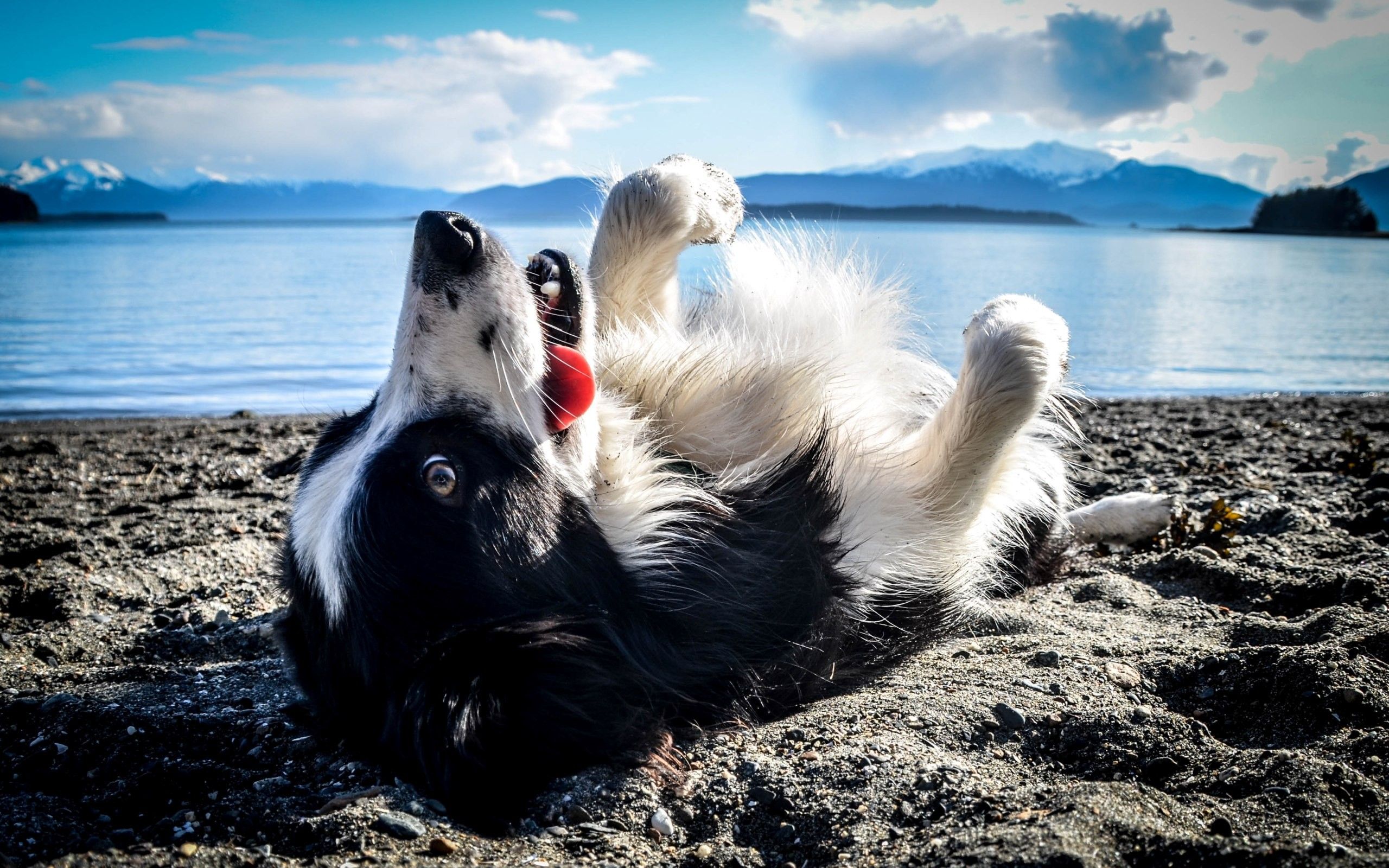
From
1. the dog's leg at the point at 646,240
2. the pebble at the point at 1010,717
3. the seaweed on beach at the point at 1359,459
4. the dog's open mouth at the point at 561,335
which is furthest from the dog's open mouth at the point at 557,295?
the seaweed on beach at the point at 1359,459

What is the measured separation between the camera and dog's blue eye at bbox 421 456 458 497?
7.77 feet

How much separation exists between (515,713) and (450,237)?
122 centimetres

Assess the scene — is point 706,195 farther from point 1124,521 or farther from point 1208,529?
point 1208,529

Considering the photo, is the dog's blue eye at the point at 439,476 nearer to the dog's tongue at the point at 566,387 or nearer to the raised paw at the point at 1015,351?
the dog's tongue at the point at 566,387

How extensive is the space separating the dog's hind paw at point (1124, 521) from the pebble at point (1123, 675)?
4.93 feet

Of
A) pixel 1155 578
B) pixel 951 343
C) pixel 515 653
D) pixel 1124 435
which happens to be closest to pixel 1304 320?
pixel 951 343

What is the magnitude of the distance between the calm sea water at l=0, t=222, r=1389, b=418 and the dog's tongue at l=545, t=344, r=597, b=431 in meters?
0.59

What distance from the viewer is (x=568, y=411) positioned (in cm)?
265

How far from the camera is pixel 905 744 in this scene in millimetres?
2430

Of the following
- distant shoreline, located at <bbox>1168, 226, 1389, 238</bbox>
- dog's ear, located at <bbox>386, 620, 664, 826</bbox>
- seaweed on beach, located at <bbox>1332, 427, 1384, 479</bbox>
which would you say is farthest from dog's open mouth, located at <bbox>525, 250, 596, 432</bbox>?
distant shoreline, located at <bbox>1168, 226, 1389, 238</bbox>

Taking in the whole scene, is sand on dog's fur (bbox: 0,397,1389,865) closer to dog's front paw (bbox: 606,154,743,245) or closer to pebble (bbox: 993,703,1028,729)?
pebble (bbox: 993,703,1028,729)

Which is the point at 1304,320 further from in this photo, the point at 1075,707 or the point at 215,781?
the point at 215,781

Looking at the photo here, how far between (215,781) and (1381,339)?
18.4 m

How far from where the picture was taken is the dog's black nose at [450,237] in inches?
98.1
